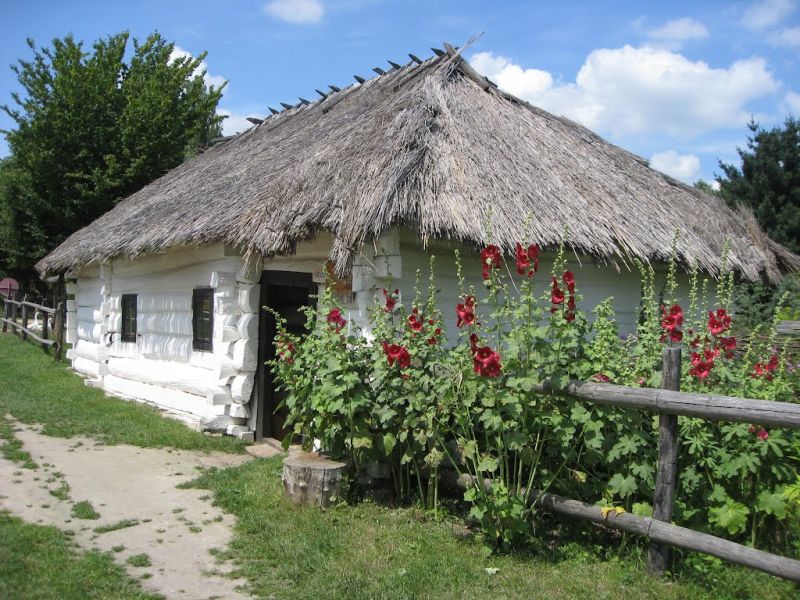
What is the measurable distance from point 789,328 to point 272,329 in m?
5.30

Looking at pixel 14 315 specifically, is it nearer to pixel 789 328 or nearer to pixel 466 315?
pixel 466 315

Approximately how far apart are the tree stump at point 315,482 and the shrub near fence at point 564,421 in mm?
337

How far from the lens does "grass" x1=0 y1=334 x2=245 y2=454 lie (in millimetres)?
7465

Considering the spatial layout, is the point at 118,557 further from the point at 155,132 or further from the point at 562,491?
the point at 155,132

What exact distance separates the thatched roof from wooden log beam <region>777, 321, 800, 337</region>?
92 centimetres

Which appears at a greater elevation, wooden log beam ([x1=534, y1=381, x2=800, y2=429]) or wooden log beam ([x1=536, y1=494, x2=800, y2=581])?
wooden log beam ([x1=534, y1=381, x2=800, y2=429])

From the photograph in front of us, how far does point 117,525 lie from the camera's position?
16.1ft

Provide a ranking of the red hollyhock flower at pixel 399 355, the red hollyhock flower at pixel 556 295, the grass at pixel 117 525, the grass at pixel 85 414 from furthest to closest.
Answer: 1. the grass at pixel 85 414
2. the grass at pixel 117 525
3. the red hollyhock flower at pixel 399 355
4. the red hollyhock flower at pixel 556 295

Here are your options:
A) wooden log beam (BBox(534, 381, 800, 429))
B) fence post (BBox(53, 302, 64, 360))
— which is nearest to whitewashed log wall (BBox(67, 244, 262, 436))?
fence post (BBox(53, 302, 64, 360))

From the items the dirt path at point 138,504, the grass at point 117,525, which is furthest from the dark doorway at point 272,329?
the grass at point 117,525

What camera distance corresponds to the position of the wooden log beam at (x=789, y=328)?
6.83 m

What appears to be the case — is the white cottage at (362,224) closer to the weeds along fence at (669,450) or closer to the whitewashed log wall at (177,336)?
the whitewashed log wall at (177,336)

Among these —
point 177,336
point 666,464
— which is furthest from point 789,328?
point 177,336

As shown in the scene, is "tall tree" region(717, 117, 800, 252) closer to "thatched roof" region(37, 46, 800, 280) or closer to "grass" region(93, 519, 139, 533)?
"thatched roof" region(37, 46, 800, 280)
